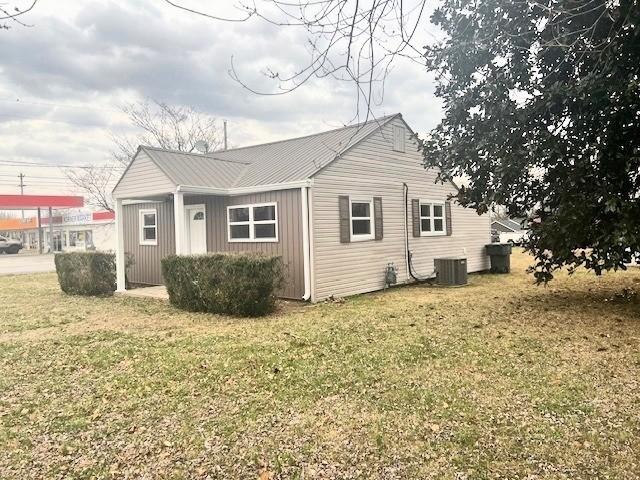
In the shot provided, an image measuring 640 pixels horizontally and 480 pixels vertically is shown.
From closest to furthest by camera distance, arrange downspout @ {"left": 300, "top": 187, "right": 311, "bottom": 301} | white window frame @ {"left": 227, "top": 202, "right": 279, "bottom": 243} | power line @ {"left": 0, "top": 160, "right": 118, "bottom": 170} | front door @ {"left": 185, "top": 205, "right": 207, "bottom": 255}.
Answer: downspout @ {"left": 300, "top": 187, "right": 311, "bottom": 301} < white window frame @ {"left": 227, "top": 202, "right": 279, "bottom": 243} < front door @ {"left": 185, "top": 205, "right": 207, "bottom": 255} < power line @ {"left": 0, "top": 160, "right": 118, "bottom": 170}

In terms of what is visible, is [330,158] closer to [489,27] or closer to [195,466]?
[489,27]

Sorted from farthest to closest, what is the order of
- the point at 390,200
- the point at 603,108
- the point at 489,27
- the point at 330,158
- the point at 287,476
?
the point at 390,200, the point at 330,158, the point at 489,27, the point at 603,108, the point at 287,476

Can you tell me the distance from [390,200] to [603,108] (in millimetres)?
6099

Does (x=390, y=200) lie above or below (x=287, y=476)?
above

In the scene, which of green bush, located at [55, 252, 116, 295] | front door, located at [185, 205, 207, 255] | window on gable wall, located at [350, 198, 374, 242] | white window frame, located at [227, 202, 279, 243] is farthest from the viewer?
front door, located at [185, 205, 207, 255]

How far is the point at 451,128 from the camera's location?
8.84 metres

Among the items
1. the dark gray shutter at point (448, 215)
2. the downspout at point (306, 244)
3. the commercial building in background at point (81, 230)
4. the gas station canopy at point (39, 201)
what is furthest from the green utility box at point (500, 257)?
the gas station canopy at point (39, 201)

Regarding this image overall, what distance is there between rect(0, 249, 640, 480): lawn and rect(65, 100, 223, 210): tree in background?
24898 millimetres

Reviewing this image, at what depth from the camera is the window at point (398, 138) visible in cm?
1302

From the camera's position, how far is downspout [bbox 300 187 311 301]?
10.2 metres

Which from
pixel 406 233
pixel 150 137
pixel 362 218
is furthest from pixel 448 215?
pixel 150 137

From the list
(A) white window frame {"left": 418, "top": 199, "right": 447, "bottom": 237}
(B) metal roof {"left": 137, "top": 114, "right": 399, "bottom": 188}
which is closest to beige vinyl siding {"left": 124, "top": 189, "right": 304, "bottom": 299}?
(B) metal roof {"left": 137, "top": 114, "right": 399, "bottom": 188}

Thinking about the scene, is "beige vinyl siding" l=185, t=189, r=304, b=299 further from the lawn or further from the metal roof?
the lawn

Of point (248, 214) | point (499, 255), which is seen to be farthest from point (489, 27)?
point (499, 255)
